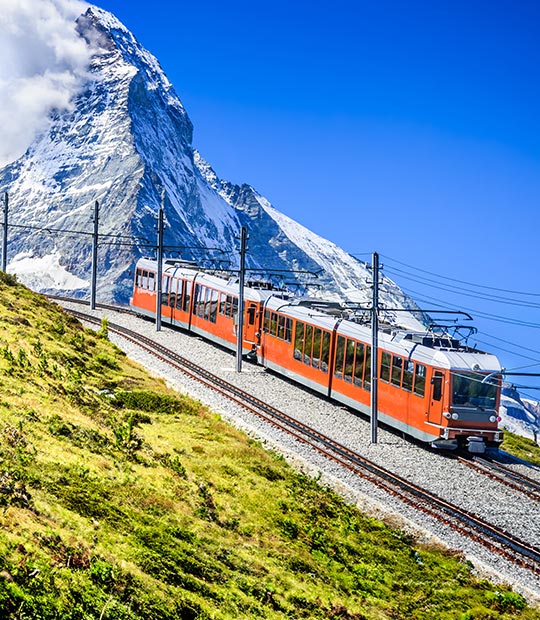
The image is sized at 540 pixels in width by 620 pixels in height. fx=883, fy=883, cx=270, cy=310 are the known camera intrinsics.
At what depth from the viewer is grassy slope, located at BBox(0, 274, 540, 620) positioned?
1183 centimetres

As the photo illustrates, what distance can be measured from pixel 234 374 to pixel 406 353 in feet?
37.9

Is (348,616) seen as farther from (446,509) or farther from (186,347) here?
(186,347)

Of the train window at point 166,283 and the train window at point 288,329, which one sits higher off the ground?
the train window at point 166,283

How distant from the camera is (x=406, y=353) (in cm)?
3119

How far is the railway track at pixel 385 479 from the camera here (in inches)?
824

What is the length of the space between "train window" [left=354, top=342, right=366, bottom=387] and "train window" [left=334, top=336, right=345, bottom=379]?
118 centimetres

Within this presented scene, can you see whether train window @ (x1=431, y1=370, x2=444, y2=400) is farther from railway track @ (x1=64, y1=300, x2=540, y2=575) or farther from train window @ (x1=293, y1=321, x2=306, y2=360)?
train window @ (x1=293, y1=321, x2=306, y2=360)

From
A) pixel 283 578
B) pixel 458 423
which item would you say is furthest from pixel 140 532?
pixel 458 423

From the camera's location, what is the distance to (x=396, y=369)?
31.9m

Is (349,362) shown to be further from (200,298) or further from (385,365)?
(200,298)

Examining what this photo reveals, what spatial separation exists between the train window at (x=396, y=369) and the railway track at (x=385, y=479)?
3.43 meters

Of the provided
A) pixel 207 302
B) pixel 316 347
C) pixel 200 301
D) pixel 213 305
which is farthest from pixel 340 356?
pixel 200 301

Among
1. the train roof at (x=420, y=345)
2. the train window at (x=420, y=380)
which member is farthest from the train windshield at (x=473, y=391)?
the train window at (x=420, y=380)

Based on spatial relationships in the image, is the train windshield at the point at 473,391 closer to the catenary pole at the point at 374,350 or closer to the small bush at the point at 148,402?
the catenary pole at the point at 374,350
